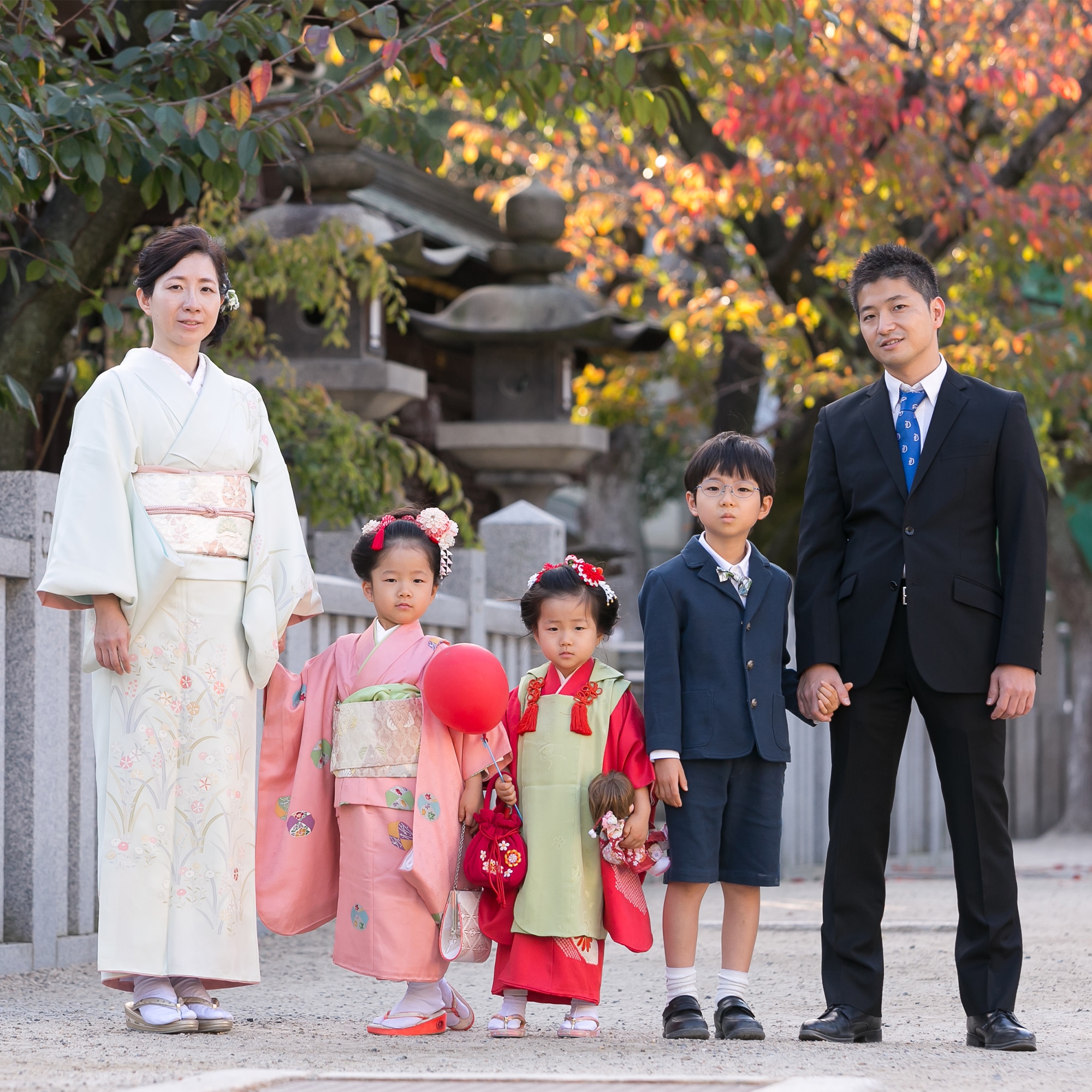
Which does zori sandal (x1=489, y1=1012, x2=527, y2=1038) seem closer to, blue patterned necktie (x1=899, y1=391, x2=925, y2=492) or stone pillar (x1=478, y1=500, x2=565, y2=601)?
blue patterned necktie (x1=899, y1=391, x2=925, y2=492)

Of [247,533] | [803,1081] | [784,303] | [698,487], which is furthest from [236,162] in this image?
[784,303]

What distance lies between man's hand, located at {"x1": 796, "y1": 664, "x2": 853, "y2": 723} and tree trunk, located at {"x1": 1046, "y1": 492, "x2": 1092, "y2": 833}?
9.17 meters

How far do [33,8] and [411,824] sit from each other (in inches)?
108

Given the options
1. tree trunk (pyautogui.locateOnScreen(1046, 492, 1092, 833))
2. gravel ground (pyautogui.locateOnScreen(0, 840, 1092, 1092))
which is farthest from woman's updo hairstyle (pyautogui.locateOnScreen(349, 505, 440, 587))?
tree trunk (pyautogui.locateOnScreen(1046, 492, 1092, 833))

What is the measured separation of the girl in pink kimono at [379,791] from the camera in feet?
13.0

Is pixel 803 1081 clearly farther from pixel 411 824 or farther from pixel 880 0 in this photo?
pixel 880 0

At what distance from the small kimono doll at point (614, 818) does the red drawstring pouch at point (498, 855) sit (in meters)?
0.18

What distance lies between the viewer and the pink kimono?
3.95 metres

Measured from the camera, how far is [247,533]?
409 centimetres

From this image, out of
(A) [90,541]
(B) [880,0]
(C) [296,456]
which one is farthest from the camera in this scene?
(B) [880,0]

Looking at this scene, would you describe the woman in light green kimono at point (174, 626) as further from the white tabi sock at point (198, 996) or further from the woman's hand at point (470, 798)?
the woman's hand at point (470, 798)

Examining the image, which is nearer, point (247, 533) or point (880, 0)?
point (247, 533)

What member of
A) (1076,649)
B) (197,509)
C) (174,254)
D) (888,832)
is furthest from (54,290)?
(1076,649)

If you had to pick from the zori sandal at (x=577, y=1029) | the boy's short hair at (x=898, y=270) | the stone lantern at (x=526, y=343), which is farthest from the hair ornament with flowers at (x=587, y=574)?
the stone lantern at (x=526, y=343)
